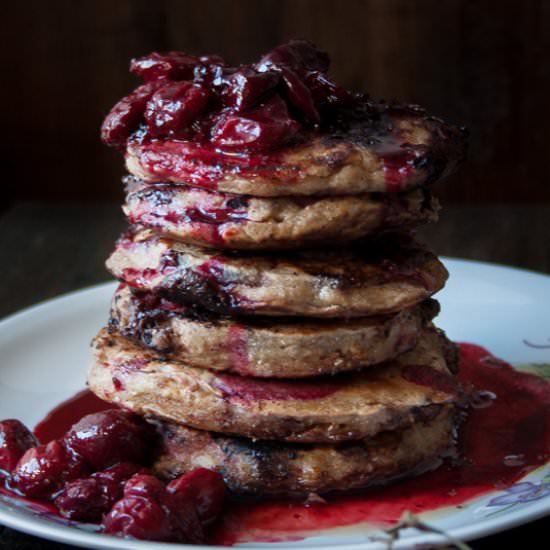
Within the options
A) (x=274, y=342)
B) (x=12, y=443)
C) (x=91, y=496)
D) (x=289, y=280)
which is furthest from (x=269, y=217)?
(x=12, y=443)

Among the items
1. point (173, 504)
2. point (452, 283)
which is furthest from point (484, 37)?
point (173, 504)

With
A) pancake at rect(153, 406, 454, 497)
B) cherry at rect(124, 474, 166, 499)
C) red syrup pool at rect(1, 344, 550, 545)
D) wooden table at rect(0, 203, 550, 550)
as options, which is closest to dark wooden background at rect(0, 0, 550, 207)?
wooden table at rect(0, 203, 550, 550)

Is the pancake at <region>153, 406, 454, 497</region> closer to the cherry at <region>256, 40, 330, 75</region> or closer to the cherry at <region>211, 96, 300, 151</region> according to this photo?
the cherry at <region>211, 96, 300, 151</region>

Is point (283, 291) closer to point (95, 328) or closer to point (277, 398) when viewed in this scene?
point (277, 398)

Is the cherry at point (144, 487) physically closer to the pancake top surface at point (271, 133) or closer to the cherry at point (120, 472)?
the cherry at point (120, 472)

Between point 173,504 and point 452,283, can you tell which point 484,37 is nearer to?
point 452,283
